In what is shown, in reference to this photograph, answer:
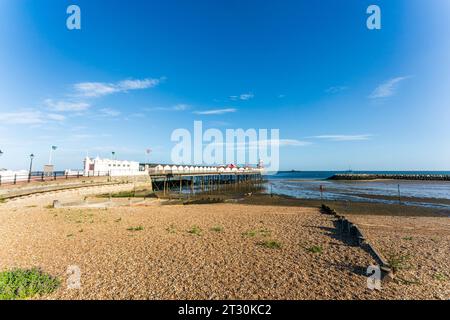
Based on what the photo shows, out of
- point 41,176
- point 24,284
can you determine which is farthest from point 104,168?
point 24,284

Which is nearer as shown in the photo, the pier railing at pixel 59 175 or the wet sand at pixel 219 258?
the wet sand at pixel 219 258

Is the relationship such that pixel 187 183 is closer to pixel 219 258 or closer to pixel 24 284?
pixel 219 258

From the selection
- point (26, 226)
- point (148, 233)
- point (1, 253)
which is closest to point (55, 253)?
point (1, 253)

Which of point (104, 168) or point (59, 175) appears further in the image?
point (104, 168)

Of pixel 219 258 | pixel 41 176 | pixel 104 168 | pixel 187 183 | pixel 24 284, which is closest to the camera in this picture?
pixel 24 284

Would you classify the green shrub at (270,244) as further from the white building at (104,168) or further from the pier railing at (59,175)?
the white building at (104,168)

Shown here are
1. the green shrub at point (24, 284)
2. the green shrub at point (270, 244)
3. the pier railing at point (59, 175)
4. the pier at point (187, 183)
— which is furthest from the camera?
the pier at point (187, 183)

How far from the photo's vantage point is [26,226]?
10.8m

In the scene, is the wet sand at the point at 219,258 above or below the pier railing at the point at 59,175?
below

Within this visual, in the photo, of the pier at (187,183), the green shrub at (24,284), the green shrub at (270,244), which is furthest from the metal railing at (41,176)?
the green shrub at (270,244)

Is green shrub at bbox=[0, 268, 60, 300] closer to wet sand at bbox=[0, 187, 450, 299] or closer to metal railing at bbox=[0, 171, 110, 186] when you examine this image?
wet sand at bbox=[0, 187, 450, 299]

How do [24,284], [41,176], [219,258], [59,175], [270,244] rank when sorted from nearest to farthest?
[24,284], [219,258], [270,244], [41,176], [59,175]

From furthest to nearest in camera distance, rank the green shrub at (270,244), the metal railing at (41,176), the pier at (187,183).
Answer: the pier at (187,183)
the metal railing at (41,176)
the green shrub at (270,244)
